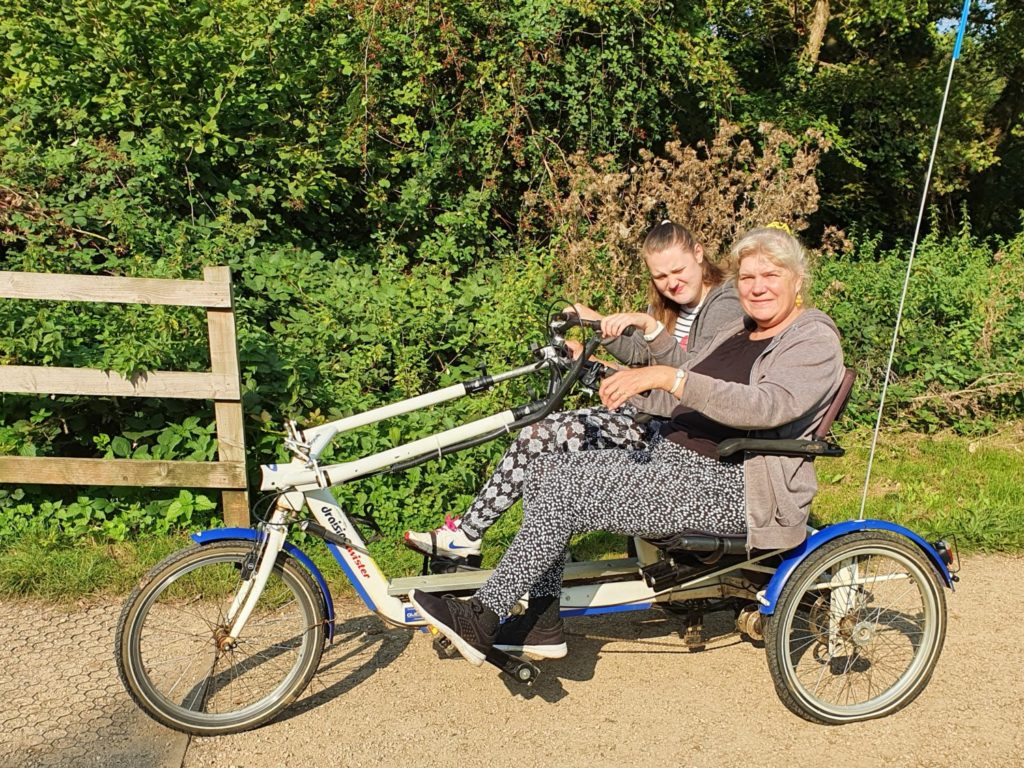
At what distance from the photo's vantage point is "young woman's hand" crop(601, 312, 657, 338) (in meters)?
3.56

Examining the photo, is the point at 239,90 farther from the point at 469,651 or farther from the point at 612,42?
the point at 469,651

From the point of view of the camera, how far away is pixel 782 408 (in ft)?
A: 9.53

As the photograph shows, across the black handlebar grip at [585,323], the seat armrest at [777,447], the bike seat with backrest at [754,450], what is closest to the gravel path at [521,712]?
the bike seat with backrest at [754,450]

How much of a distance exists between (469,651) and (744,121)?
9871 mm

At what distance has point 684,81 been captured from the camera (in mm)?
9969

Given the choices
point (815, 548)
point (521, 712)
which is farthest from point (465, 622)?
point (815, 548)

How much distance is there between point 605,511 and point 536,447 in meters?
0.58

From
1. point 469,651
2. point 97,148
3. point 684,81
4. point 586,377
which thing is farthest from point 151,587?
point 684,81

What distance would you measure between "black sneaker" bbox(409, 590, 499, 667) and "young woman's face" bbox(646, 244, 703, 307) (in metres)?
1.72

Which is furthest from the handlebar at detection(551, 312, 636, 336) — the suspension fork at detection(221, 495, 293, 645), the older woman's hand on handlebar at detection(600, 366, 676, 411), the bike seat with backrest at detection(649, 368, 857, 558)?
the suspension fork at detection(221, 495, 293, 645)

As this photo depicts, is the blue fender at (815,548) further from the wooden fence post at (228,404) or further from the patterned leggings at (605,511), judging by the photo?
the wooden fence post at (228,404)

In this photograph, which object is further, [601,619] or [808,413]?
[601,619]

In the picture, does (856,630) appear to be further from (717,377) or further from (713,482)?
(717,377)

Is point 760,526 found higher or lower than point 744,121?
lower
